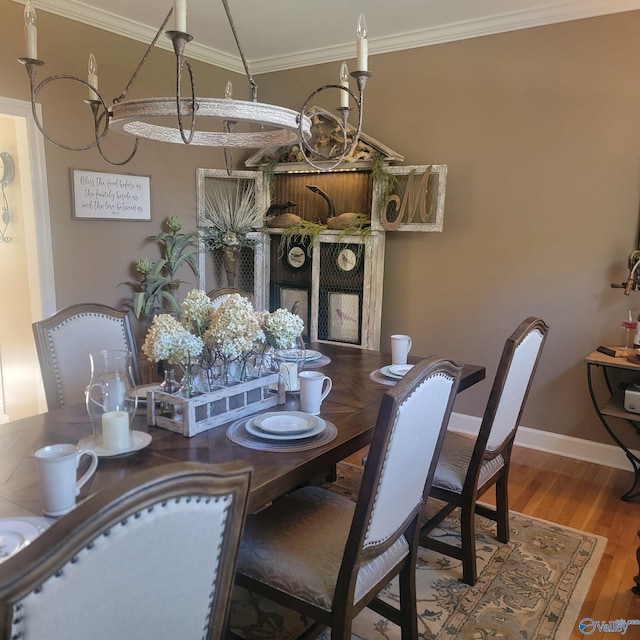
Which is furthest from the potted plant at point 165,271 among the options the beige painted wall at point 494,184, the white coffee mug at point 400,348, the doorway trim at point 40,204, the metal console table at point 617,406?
the metal console table at point 617,406

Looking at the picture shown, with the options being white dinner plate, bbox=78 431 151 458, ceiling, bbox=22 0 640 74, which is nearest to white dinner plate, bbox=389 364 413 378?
white dinner plate, bbox=78 431 151 458

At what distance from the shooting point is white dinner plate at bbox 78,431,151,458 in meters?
1.48

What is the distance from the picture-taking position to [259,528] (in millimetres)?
1637

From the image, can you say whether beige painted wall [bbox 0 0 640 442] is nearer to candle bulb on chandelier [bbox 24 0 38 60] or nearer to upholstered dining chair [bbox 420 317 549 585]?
upholstered dining chair [bbox 420 317 549 585]

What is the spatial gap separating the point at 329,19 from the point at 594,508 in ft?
10.4

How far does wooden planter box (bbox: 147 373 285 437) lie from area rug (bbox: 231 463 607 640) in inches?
30.6

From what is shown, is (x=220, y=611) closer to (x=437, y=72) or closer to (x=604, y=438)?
(x=604, y=438)

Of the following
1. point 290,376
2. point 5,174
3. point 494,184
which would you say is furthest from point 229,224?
point 290,376

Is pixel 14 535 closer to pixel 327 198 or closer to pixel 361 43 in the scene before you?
pixel 361 43

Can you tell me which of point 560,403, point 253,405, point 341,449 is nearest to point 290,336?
Answer: point 253,405

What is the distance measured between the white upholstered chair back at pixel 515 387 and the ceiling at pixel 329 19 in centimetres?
208

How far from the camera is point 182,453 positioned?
1538 mm

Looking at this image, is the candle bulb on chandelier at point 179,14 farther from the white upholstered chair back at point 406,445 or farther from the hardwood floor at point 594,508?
the hardwood floor at point 594,508

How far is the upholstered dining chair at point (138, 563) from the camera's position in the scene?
67 centimetres
